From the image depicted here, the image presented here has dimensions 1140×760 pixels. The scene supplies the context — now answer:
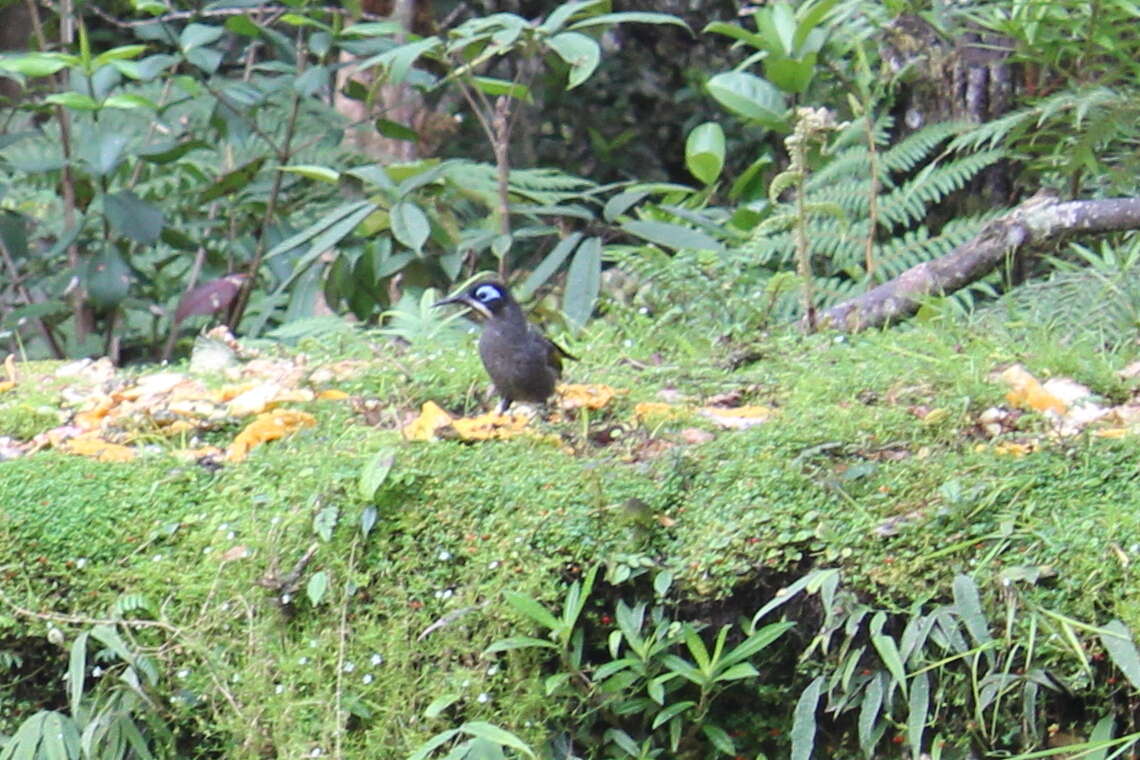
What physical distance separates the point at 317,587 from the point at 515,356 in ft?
3.78

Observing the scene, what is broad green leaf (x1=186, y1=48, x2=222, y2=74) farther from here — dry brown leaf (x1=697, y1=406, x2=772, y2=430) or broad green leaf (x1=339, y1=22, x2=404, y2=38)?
dry brown leaf (x1=697, y1=406, x2=772, y2=430)

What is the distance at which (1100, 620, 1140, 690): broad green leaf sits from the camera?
2611mm

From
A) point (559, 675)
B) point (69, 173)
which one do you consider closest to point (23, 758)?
point (559, 675)

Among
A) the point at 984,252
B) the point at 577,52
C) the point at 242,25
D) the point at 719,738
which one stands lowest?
the point at 984,252

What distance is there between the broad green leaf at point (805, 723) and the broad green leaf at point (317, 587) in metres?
1.00

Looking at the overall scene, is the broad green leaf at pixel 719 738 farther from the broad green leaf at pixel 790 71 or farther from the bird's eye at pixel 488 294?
the broad green leaf at pixel 790 71

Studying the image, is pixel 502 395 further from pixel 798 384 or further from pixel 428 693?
pixel 428 693

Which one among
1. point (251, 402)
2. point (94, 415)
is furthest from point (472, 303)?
point (94, 415)

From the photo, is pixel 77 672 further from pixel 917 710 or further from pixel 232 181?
pixel 232 181

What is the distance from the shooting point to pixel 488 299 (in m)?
4.42

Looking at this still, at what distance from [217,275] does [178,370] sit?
1.78 meters

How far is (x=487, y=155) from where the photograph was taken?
30.5 ft

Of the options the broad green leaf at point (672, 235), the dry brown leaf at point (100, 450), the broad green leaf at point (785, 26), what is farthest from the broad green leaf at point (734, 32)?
the dry brown leaf at point (100, 450)

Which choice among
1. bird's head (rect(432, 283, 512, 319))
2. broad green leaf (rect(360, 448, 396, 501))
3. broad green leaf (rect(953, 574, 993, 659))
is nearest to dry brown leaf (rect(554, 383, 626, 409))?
bird's head (rect(432, 283, 512, 319))
